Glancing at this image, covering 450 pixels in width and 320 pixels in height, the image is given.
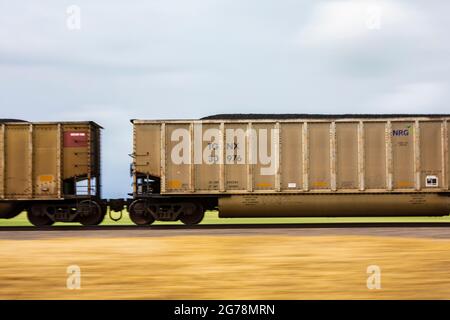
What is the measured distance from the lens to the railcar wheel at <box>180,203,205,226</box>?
2032 cm

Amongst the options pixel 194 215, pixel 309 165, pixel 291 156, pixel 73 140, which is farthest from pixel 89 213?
pixel 309 165

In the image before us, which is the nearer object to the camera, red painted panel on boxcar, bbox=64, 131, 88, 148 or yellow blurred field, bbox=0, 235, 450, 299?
yellow blurred field, bbox=0, 235, 450, 299

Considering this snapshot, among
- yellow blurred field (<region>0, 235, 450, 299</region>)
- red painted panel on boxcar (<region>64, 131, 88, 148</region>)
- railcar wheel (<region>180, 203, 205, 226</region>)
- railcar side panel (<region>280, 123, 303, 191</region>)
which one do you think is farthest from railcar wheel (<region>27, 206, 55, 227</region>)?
railcar side panel (<region>280, 123, 303, 191</region>)

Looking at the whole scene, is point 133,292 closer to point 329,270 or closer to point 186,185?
point 329,270

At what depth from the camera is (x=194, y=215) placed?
2052 centimetres

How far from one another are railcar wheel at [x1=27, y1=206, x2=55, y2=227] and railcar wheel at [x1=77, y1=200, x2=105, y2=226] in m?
1.21

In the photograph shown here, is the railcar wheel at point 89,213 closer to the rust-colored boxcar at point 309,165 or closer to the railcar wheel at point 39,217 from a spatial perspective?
the railcar wheel at point 39,217

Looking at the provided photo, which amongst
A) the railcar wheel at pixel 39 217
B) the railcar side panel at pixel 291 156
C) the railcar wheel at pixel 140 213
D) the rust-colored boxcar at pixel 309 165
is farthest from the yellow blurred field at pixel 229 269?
the railcar wheel at pixel 39 217

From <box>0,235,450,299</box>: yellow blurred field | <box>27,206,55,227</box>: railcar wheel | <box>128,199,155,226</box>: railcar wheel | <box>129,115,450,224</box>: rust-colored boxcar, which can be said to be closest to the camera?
<box>0,235,450,299</box>: yellow blurred field

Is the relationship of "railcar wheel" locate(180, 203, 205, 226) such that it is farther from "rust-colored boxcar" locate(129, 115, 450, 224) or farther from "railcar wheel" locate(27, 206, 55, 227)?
"railcar wheel" locate(27, 206, 55, 227)

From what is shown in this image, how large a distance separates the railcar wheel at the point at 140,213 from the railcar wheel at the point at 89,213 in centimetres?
123

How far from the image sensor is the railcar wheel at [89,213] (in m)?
20.3

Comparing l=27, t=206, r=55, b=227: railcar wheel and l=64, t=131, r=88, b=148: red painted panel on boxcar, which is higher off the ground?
l=64, t=131, r=88, b=148: red painted panel on boxcar

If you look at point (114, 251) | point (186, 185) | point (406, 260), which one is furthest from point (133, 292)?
point (186, 185)
